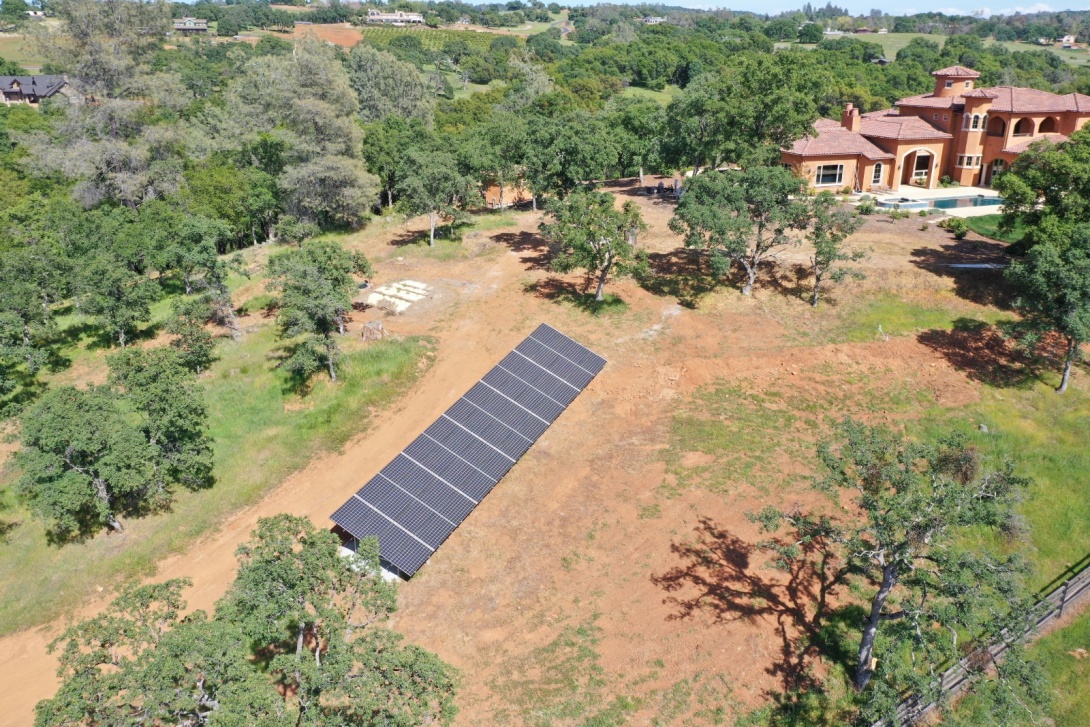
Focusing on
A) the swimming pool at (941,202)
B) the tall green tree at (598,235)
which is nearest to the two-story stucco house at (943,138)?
the swimming pool at (941,202)

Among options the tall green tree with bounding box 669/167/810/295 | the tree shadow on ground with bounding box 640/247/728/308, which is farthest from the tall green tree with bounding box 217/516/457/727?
the tree shadow on ground with bounding box 640/247/728/308

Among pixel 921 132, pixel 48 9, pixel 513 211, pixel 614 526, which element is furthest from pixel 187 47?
pixel 614 526

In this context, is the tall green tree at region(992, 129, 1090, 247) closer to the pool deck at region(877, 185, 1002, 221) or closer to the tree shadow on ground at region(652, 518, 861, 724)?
the pool deck at region(877, 185, 1002, 221)

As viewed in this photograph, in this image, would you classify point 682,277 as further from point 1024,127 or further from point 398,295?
point 1024,127

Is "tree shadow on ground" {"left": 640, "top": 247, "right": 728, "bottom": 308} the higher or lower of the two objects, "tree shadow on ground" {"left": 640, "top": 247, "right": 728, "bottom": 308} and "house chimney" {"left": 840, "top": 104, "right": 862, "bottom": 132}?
the lower

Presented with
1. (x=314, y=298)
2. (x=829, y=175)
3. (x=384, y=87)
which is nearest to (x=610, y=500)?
(x=314, y=298)

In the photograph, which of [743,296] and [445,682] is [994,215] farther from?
[445,682]

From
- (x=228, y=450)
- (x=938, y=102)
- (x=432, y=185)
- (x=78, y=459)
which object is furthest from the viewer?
(x=938, y=102)
